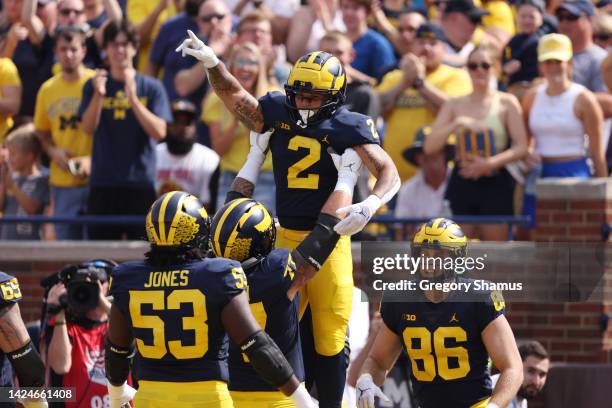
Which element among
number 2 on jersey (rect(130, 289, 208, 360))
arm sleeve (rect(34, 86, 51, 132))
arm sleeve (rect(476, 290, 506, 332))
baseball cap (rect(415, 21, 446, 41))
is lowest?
arm sleeve (rect(476, 290, 506, 332))

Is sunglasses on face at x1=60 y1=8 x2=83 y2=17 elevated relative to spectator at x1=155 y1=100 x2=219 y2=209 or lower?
elevated

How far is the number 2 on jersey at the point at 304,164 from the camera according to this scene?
29.2 ft

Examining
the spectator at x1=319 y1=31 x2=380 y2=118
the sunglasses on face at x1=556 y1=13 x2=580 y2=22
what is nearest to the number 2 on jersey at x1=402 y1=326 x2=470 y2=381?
the spectator at x1=319 y1=31 x2=380 y2=118

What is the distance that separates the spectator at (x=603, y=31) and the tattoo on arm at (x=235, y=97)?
5.04 meters

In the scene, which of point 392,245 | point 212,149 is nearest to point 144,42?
point 212,149

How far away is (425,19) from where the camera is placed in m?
13.9

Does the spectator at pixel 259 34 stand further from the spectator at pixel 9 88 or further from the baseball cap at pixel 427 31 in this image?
the spectator at pixel 9 88

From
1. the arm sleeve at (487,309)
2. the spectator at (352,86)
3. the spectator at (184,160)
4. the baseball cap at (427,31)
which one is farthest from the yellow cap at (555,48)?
the arm sleeve at (487,309)

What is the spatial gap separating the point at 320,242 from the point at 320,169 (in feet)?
2.02

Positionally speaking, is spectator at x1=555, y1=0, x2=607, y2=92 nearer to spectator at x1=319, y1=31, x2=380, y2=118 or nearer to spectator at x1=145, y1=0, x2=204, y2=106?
spectator at x1=319, y1=31, x2=380, y2=118

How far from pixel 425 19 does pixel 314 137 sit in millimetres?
5280

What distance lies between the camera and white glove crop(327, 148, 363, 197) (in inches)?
345

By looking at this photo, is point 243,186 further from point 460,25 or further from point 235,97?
point 460,25

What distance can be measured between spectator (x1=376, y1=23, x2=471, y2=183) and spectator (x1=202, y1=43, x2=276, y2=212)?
129cm
